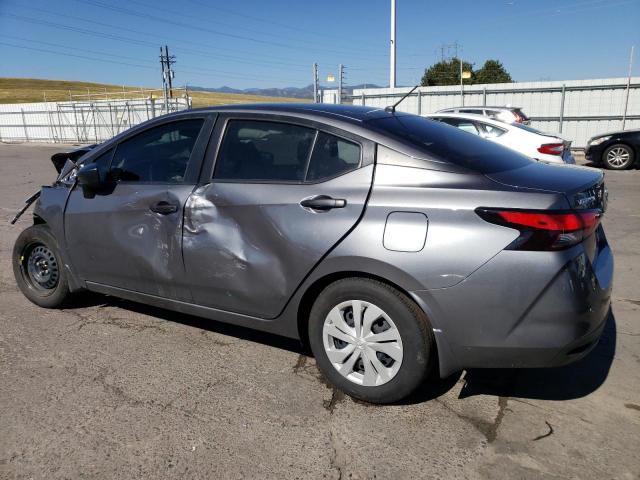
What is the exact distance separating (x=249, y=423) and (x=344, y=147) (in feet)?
5.03

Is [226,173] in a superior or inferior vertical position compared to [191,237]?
superior

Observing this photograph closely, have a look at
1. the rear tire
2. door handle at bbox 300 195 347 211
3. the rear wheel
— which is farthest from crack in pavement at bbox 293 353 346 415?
the rear wheel

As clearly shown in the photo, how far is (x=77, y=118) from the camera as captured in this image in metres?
29.3

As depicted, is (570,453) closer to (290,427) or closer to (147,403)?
(290,427)

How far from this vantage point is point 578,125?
18297 mm

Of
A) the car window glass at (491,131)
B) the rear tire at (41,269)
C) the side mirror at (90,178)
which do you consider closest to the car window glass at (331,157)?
the side mirror at (90,178)

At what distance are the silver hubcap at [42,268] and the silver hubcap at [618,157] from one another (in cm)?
1351

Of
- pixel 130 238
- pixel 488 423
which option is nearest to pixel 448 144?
pixel 488 423

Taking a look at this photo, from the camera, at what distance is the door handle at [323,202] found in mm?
2747

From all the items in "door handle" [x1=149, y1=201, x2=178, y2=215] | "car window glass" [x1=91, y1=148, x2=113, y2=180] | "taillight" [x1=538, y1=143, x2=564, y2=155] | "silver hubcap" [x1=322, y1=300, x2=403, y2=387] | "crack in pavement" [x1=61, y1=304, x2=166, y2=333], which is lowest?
→ "crack in pavement" [x1=61, y1=304, x2=166, y2=333]

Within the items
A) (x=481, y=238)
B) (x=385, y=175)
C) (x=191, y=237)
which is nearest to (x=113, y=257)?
(x=191, y=237)

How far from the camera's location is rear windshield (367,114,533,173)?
2757mm

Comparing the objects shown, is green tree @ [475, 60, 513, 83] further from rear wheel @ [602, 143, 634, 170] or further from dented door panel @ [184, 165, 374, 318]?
dented door panel @ [184, 165, 374, 318]

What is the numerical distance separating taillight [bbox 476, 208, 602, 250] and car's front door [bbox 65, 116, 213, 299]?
1.86 m
